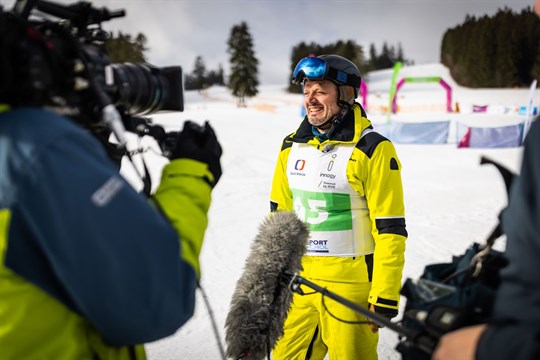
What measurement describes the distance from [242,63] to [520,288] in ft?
174

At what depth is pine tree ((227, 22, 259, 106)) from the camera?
50.8 metres

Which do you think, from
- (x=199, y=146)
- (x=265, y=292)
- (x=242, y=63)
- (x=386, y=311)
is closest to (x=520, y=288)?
(x=199, y=146)

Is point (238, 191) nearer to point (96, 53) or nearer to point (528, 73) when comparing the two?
point (96, 53)

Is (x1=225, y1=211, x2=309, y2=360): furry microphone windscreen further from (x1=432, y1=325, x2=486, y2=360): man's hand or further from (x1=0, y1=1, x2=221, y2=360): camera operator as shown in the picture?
(x1=432, y1=325, x2=486, y2=360): man's hand

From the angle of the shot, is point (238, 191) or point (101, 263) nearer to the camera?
point (101, 263)

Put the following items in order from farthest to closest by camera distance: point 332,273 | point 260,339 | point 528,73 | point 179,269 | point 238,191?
point 528,73, point 238,191, point 332,273, point 260,339, point 179,269

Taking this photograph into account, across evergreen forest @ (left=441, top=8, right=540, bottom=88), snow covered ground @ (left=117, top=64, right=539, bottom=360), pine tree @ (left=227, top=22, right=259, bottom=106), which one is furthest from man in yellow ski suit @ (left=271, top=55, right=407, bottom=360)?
evergreen forest @ (left=441, top=8, right=540, bottom=88)

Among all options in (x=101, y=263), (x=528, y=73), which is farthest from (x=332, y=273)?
(x=528, y=73)

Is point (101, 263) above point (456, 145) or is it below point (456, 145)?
above

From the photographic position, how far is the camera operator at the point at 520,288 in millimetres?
795

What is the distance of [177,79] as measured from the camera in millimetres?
1492

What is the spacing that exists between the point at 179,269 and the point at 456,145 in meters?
15.9

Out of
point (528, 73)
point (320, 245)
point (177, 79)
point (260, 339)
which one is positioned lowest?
point (260, 339)

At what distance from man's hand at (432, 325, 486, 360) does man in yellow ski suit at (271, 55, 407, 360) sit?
1.38 meters
